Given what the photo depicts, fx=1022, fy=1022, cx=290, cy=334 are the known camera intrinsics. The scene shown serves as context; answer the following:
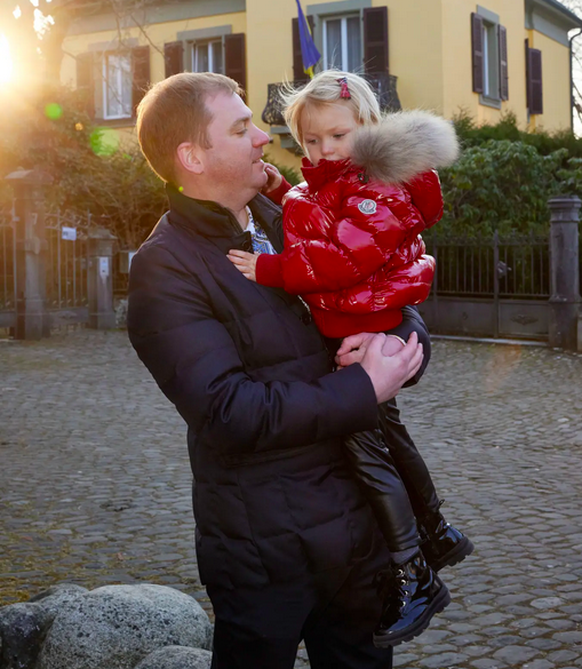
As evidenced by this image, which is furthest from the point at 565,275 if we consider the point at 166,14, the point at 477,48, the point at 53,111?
the point at 166,14

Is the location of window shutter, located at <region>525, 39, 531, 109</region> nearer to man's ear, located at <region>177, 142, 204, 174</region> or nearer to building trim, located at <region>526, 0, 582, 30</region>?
building trim, located at <region>526, 0, 582, 30</region>

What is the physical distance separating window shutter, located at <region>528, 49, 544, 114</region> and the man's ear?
27.4m

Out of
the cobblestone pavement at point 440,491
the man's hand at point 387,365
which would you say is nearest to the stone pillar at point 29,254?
the cobblestone pavement at point 440,491

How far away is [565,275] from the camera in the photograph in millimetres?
15281

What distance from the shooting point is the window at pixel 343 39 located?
2552 centimetres

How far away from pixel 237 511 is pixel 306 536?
0.55 ft

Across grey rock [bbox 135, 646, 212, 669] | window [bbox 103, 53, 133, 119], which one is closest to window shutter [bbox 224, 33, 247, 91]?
window [bbox 103, 53, 133, 119]

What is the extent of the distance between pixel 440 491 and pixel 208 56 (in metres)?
23.2

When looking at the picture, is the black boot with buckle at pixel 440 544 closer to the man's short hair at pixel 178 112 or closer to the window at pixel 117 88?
the man's short hair at pixel 178 112

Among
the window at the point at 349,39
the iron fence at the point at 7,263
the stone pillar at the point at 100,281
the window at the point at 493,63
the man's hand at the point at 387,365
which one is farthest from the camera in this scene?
the window at the point at 493,63

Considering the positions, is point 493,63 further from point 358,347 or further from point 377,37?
point 358,347

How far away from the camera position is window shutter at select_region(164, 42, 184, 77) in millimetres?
27439

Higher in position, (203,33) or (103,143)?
(203,33)

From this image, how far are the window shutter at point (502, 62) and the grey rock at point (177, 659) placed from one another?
2503 cm
